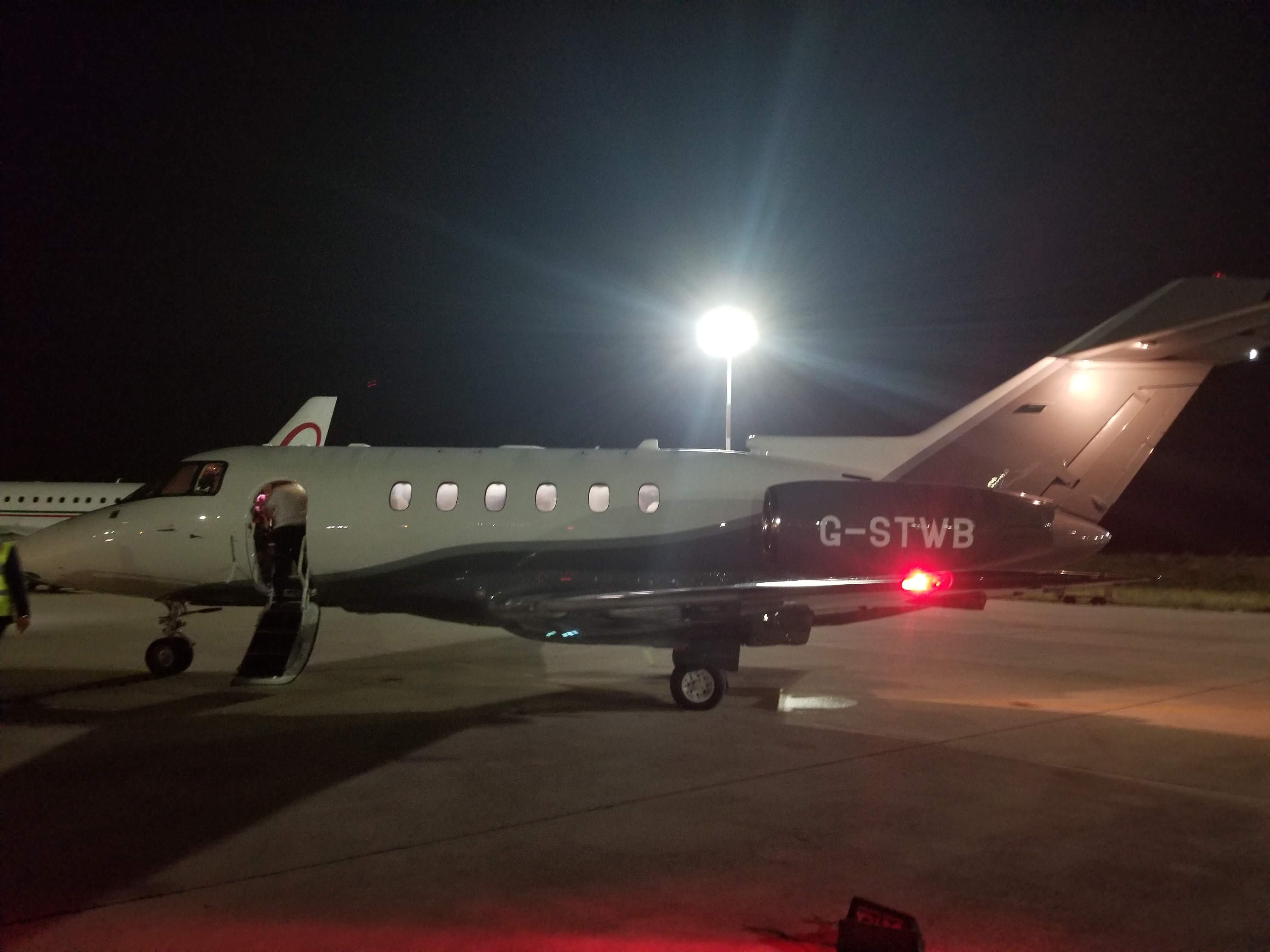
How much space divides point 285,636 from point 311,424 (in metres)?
18.4

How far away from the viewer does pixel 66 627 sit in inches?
604

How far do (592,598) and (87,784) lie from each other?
432cm

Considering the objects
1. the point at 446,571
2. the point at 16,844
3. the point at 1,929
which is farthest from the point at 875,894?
the point at 446,571

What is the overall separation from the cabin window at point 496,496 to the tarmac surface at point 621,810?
210cm

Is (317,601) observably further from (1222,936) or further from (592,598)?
(1222,936)

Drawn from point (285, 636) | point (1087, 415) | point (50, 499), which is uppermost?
point (50, 499)

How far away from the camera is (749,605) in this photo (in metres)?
8.80

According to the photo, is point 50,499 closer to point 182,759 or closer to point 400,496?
point 400,496

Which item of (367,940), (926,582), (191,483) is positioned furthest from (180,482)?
(926,582)

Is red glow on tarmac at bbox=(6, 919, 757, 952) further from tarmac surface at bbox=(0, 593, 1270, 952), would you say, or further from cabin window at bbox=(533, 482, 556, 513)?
cabin window at bbox=(533, 482, 556, 513)

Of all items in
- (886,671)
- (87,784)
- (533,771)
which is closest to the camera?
(87,784)

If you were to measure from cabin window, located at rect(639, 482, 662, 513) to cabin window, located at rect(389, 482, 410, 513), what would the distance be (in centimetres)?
273

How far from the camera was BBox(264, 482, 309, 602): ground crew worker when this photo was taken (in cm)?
1092

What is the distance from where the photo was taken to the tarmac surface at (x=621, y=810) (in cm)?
445
